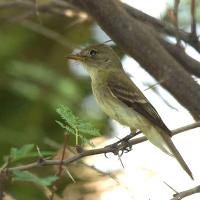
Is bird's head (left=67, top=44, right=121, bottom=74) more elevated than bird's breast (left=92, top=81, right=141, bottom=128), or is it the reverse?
bird's head (left=67, top=44, right=121, bottom=74)

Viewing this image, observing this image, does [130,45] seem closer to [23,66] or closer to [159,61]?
[159,61]

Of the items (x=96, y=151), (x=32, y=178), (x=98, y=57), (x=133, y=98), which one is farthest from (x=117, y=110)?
(x=32, y=178)

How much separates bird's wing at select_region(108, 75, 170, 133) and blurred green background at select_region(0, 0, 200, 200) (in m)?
0.77

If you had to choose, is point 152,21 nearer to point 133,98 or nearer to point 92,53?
point 133,98

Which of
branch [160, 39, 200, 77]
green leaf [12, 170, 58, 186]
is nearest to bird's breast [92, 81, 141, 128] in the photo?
branch [160, 39, 200, 77]

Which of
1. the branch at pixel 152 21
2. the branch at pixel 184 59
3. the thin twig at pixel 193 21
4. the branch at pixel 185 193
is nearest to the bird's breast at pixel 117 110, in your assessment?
the branch at pixel 184 59

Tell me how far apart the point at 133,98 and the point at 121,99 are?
82mm

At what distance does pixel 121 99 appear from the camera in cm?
509

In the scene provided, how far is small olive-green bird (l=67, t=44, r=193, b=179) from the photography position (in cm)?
478

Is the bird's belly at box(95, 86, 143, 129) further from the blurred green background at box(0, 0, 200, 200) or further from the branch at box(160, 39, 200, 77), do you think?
the blurred green background at box(0, 0, 200, 200)

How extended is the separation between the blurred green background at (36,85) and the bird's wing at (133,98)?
77cm

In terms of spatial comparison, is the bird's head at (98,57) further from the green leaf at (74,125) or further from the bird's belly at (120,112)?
the green leaf at (74,125)

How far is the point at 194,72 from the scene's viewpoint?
485cm

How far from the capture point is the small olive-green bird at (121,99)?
188 inches
